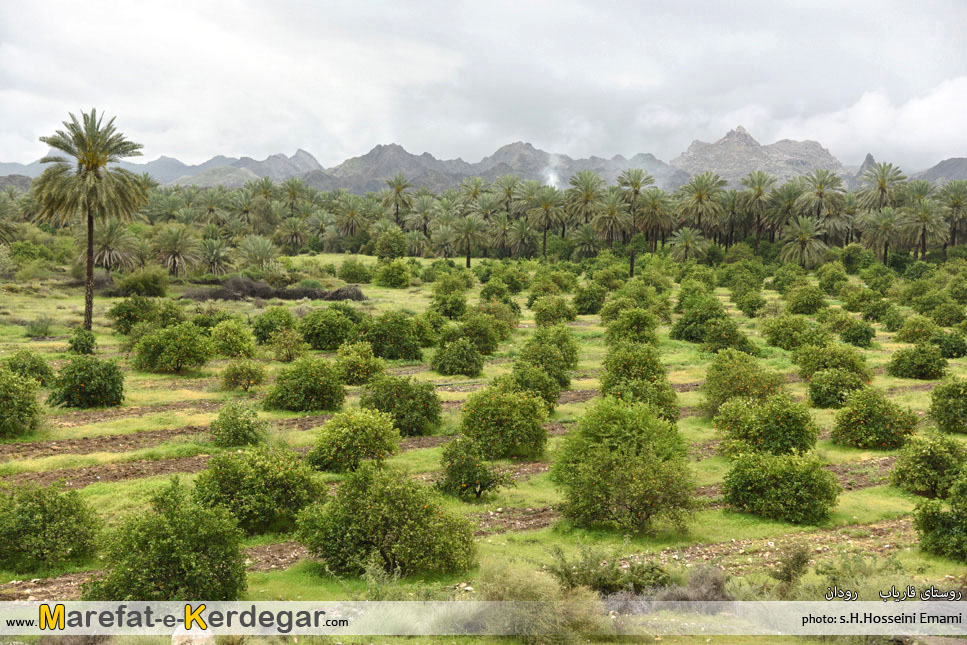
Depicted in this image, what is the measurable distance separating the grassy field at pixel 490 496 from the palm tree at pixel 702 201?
4574cm

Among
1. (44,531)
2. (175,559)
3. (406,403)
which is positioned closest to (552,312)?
(406,403)

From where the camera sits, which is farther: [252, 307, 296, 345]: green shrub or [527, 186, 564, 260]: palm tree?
[527, 186, 564, 260]: palm tree

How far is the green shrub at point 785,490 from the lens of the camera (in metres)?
14.4

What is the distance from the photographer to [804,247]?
228ft

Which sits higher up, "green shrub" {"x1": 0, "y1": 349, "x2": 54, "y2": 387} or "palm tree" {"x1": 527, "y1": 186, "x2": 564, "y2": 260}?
"palm tree" {"x1": 527, "y1": 186, "x2": 564, "y2": 260}

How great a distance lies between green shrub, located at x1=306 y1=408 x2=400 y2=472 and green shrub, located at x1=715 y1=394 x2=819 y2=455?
31.7 ft

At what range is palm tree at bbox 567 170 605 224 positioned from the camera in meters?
79.1

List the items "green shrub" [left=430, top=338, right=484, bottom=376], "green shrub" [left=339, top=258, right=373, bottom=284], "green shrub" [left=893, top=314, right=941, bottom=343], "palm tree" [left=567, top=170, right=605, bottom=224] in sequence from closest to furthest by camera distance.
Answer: "green shrub" [left=430, top=338, right=484, bottom=376], "green shrub" [left=893, top=314, right=941, bottom=343], "green shrub" [left=339, top=258, right=373, bottom=284], "palm tree" [left=567, top=170, right=605, bottom=224]

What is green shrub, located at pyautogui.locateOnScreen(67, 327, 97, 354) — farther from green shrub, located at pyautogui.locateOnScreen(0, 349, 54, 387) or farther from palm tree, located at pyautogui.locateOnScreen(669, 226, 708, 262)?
palm tree, located at pyautogui.locateOnScreen(669, 226, 708, 262)

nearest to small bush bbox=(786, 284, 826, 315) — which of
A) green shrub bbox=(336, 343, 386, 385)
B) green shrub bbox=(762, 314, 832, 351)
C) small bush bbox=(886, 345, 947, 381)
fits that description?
green shrub bbox=(762, 314, 832, 351)

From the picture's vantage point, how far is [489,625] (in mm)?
8898

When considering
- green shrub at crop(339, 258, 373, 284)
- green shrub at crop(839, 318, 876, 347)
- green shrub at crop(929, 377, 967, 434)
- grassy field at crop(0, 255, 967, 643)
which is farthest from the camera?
green shrub at crop(339, 258, 373, 284)

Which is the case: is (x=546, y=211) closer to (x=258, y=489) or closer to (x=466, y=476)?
(x=466, y=476)

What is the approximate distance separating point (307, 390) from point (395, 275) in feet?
136
